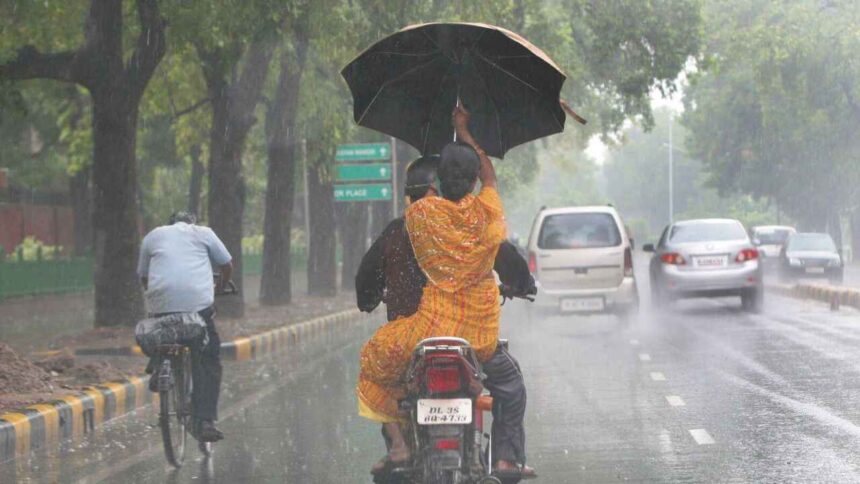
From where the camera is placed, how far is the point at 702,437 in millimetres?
9445

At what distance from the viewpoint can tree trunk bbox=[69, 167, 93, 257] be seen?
39281 mm

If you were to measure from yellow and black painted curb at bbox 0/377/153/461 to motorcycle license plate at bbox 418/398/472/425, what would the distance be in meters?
5.13

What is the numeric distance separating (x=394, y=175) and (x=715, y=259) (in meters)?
11.6

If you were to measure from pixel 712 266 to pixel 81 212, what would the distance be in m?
23.0

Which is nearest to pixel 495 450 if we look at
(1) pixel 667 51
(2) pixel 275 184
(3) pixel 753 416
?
(3) pixel 753 416

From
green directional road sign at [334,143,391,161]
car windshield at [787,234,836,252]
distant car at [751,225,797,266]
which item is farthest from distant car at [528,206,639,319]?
distant car at [751,225,797,266]

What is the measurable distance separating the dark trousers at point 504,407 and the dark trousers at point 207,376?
3.72 m

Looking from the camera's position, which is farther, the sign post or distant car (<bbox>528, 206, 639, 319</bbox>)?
the sign post

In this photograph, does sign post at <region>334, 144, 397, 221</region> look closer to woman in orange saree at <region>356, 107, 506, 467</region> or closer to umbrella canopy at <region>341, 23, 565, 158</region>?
umbrella canopy at <region>341, 23, 565, 158</region>

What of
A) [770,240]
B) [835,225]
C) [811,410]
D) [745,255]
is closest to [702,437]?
[811,410]

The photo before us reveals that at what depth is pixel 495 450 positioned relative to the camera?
588cm

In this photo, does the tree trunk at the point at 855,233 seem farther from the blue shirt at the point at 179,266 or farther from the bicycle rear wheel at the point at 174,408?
the bicycle rear wheel at the point at 174,408

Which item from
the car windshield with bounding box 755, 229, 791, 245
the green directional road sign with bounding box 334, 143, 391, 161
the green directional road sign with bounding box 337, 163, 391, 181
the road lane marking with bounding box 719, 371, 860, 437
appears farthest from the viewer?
the car windshield with bounding box 755, 229, 791, 245

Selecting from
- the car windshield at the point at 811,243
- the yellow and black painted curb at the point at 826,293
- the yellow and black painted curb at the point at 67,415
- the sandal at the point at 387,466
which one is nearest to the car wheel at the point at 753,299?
the yellow and black painted curb at the point at 826,293
